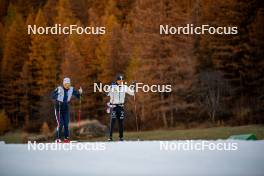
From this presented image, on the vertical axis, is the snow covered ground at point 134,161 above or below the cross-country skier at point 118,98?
below

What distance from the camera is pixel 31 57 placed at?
911 inches

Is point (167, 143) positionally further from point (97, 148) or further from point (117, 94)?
point (117, 94)

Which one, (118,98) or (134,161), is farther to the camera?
(118,98)

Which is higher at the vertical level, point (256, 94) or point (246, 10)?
point (246, 10)

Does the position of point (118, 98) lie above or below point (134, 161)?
above

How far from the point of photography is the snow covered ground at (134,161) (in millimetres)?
6094

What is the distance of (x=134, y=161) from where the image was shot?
7.02 meters

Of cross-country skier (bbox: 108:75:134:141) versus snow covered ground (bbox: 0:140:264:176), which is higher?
cross-country skier (bbox: 108:75:134:141)

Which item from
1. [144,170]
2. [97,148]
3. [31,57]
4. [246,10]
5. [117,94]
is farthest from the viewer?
[31,57]

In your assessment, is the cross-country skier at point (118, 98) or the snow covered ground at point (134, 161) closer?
the snow covered ground at point (134, 161)

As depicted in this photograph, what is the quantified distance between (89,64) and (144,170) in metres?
18.6

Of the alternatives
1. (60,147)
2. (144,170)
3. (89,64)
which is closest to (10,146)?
(60,147)

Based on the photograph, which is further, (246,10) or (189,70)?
(189,70)

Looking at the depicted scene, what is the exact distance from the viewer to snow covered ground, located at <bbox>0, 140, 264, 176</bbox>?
240 inches
